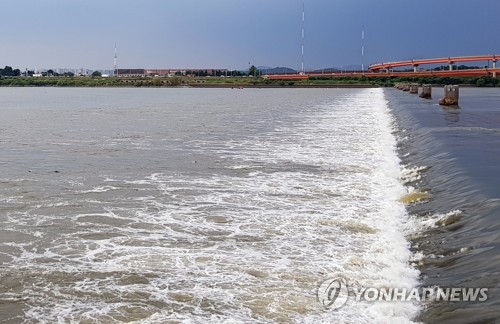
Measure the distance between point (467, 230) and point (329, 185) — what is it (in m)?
5.00

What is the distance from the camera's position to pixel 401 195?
12031 mm

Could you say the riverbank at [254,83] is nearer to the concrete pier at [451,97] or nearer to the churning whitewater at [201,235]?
the concrete pier at [451,97]

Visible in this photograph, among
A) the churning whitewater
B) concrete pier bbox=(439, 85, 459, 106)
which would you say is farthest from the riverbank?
the churning whitewater

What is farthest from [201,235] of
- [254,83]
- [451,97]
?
[254,83]

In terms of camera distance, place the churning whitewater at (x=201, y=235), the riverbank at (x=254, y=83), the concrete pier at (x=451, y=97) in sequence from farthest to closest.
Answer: the riverbank at (x=254, y=83) → the concrete pier at (x=451, y=97) → the churning whitewater at (x=201, y=235)

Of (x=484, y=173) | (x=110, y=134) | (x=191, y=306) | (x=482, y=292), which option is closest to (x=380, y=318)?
(x=482, y=292)

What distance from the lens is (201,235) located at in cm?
934

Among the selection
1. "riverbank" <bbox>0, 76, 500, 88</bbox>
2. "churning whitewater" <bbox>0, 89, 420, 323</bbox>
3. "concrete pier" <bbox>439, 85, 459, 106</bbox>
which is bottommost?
"churning whitewater" <bbox>0, 89, 420, 323</bbox>

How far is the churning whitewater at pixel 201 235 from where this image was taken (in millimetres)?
A: 6484

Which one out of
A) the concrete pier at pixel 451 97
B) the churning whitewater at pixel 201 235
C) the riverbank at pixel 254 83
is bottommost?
the churning whitewater at pixel 201 235

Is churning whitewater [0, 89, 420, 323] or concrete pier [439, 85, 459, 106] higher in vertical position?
concrete pier [439, 85, 459, 106]

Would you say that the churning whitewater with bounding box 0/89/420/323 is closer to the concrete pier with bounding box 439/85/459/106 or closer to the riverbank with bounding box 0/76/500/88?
the concrete pier with bounding box 439/85/459/106

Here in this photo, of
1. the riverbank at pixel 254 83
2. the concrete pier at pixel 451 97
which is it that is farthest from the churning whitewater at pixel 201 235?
the riverbank at pixel 254 83

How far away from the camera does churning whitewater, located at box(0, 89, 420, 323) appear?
255 inches
